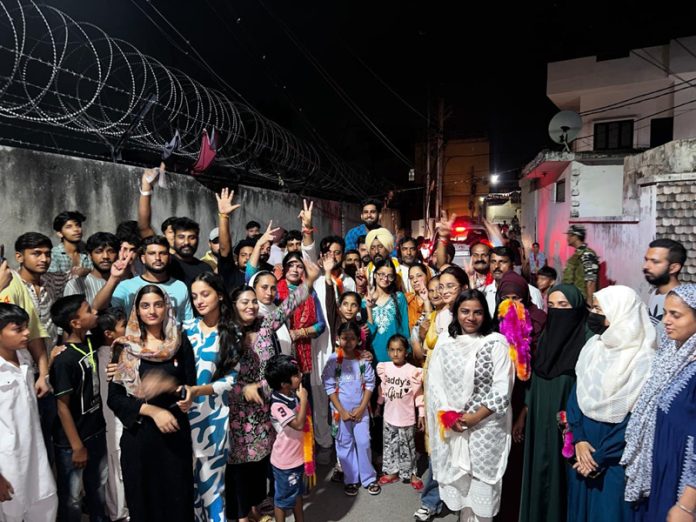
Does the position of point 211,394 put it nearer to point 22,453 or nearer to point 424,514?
point 22,453

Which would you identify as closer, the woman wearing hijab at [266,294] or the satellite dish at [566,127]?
the woman wearing hijab at [266,294]

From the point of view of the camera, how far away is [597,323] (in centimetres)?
270

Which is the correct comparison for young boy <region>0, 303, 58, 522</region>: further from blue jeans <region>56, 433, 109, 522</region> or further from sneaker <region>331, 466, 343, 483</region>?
sneaker <region>331, 466, 343, 483</region>

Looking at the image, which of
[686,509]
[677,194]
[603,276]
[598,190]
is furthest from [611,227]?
[686,509]

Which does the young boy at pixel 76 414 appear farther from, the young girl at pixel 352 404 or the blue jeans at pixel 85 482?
the young girl at pixel 352 404

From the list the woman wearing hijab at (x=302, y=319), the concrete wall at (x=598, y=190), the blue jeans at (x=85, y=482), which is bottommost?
the blue jeans at (x=85, y=482)

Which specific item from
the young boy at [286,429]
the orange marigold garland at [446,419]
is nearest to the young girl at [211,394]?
the young boy at [286,429]

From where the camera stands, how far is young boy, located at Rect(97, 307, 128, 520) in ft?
10.2

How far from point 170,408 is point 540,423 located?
228 cm

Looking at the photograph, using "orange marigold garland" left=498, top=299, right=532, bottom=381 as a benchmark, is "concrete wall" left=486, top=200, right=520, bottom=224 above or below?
above

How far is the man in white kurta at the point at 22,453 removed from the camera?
A: 243 cm

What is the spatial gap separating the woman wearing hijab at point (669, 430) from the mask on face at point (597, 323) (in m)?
0.36

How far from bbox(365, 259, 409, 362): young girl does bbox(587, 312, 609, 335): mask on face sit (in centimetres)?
188

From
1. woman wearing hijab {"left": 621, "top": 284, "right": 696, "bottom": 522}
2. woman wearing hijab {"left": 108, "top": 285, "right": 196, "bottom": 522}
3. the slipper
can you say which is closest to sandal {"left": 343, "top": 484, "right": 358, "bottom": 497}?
the slipper
